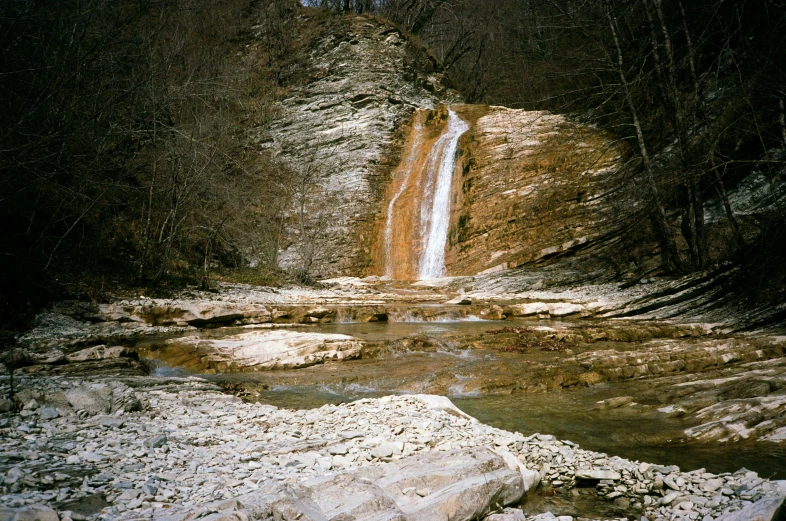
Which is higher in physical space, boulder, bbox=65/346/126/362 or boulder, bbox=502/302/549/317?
boulder, bbox=502/302/549/317

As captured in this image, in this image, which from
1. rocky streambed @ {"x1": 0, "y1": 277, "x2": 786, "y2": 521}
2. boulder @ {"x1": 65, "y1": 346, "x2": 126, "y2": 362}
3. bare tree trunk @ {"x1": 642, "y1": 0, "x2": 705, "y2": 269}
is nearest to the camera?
rocky streambed @ {"x1": 0, "y1": 277, "x2": 786, "y2": 521}

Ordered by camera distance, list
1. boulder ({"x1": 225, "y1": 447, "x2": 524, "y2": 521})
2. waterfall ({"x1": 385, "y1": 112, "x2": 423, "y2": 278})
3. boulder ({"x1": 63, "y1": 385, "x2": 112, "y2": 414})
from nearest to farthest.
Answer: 1. boulder ({"x1": 225, "y1": 447, "x2": 524, "y2": 521})
2. boulder ({"x1": 63, "y1": 385, "x2": 112, "y2": 414})
3. waterfall ({"x1": 385, "y1": 112, "x2": 423, "y2": 278})

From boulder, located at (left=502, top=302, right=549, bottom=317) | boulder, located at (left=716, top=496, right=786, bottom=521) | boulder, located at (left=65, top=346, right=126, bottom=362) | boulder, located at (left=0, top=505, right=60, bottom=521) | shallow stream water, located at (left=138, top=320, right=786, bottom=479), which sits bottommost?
shallow stream water, located at (left=138, top=320, right=786, bottom=479)

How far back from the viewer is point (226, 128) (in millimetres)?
14086

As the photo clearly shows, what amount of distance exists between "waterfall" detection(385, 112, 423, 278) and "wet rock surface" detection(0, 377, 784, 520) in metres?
15.6

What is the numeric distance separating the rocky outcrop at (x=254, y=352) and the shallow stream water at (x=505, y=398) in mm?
246

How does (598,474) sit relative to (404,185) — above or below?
below

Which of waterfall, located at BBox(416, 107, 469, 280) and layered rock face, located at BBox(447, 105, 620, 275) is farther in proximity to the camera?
waterfall, located at BBox(416, 107, 469, 280)

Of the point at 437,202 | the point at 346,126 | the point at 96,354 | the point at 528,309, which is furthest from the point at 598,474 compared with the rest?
the point at 346,126

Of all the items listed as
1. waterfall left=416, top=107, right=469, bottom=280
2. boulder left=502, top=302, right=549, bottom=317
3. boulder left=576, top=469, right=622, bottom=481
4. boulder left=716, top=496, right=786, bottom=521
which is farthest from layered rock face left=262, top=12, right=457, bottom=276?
boulder left=716, top=496, right=786, bottom=521

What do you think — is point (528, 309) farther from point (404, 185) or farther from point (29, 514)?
point (404, 185)

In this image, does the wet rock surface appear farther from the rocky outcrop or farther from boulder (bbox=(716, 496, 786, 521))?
the rocky outcrop

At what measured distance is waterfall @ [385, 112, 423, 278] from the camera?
68.6ft

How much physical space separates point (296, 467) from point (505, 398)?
3.72m
